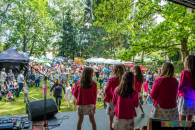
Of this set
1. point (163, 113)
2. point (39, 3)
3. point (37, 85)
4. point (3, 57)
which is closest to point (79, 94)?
point (163, 113)

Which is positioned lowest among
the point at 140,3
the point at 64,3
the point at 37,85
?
the point at 37,85

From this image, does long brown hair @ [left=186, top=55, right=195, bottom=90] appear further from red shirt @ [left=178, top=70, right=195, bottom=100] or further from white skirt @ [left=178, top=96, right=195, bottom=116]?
white skirt @ [left=178, top=96, right=195, bottom=116]

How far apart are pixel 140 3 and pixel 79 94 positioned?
6074 millimetres

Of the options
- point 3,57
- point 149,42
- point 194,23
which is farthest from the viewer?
point 3,57

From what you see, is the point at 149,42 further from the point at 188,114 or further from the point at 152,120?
the point at 152,120

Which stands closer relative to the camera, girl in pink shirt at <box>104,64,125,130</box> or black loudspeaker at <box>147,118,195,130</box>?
black loudspeaker at <box>147,118,195,130</box>

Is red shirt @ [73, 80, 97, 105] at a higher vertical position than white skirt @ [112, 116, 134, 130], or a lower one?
higher

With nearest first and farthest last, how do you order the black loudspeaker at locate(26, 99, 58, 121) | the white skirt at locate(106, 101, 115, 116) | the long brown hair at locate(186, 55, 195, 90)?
the long brown hair at locate(186, 55, 195, 90) < the white skirt at locate(106, 101, 115, 116) < the black loudspeaker at locate(26, 99, 58, 121)

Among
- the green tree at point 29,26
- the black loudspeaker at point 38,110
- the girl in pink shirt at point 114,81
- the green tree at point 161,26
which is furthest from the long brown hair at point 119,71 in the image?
the green tree at point 29,26

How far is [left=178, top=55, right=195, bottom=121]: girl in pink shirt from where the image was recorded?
283 centimetres

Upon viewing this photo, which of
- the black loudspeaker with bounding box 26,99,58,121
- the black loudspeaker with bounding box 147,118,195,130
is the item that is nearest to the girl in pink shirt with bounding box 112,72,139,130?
the black loudspeaker with bounding box 147,118,195,130

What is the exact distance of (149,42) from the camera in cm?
705

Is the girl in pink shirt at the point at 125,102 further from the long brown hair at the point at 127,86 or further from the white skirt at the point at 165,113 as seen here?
the white skirt at the point at 165,113

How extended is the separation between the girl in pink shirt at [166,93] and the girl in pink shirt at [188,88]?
0.37 m
